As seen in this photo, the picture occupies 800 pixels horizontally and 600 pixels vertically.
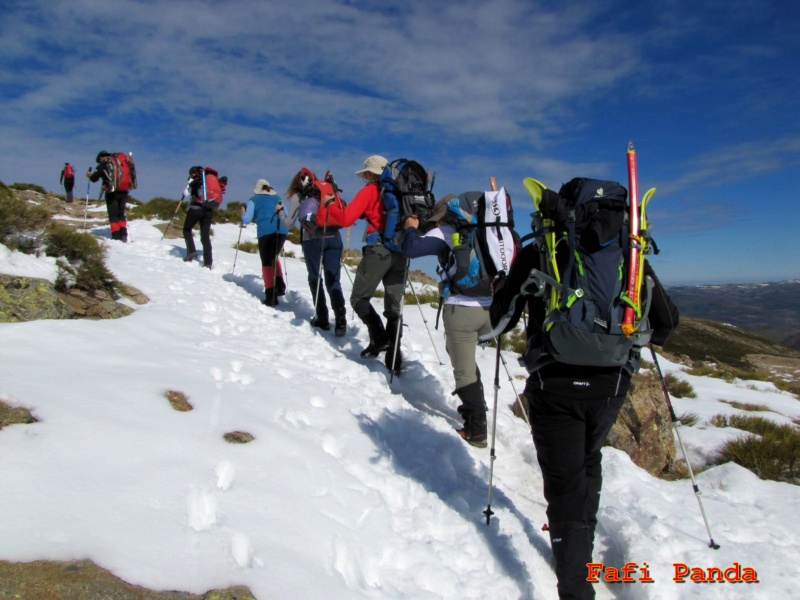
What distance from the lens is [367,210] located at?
21.3 ft

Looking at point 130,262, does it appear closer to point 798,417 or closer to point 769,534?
point 769,534

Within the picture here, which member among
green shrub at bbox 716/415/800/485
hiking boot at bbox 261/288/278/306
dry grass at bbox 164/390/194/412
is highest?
hiking boot at bbox 261/288/278/306

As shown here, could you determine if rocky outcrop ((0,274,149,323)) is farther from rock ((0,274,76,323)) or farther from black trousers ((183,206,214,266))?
black trousers ((183,206,214,266))

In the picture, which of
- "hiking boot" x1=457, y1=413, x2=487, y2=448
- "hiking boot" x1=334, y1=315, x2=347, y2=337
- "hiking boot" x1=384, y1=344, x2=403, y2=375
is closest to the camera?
"hiking boot" x1=457, y1=413, x2=487, y2=448

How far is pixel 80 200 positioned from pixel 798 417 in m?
29.0

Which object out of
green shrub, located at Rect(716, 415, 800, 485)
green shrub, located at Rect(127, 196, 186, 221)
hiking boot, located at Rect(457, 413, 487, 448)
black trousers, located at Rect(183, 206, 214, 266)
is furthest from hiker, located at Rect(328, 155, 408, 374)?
green shrub, located at Rect(127, 196, 186, 221)

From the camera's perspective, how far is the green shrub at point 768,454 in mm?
5184

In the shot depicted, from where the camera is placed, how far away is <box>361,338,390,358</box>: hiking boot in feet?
24.1

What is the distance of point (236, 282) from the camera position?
11.6m

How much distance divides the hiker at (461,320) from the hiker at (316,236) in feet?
9.75

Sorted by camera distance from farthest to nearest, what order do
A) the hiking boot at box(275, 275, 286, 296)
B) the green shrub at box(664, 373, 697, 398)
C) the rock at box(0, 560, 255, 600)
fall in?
the hiking boot at box(275, 275, 286, 296) < the green shrub at box(664, 373, 697, 398) < the rock at box(0, 560, 255, 600)

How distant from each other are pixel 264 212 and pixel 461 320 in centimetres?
584

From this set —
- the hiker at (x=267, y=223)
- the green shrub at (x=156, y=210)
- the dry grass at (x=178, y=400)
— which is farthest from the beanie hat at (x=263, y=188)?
the green shrub at (x=156, y=210)

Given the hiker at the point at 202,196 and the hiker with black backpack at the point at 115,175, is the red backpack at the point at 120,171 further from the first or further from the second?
the hiker at the point at 202,196
